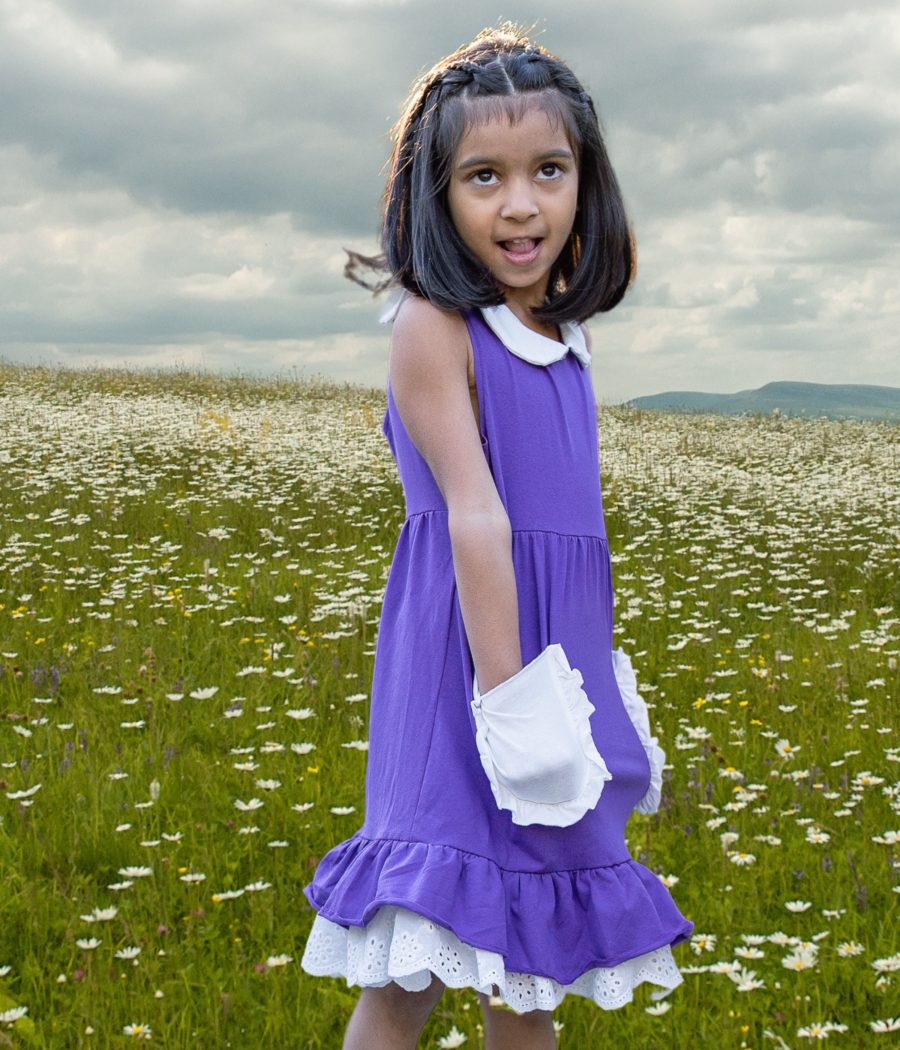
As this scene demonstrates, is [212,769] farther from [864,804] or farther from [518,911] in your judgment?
[518,911]

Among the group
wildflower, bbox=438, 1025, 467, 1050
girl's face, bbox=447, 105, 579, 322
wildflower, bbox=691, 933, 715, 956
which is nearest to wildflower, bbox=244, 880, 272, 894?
wildflower, bbox=438, 1025, 467, 1050

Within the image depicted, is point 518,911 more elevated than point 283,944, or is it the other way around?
point 518,911

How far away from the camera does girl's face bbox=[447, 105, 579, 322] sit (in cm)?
224

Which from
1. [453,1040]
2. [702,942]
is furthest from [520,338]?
[702,942]

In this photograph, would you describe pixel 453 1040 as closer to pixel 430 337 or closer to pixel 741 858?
pixel 741 858

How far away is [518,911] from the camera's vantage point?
6.70 feet

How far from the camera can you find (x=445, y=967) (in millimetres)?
1955

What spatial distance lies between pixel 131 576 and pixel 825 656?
4082mm

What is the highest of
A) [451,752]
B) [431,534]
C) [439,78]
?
[439,78]

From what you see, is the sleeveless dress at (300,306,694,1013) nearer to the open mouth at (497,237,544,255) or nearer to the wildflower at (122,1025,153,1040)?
the open mouth at (497,237,544,255)

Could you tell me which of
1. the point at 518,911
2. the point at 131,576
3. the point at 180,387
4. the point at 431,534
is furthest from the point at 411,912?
the point at 180,387

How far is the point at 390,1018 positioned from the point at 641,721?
725 mm

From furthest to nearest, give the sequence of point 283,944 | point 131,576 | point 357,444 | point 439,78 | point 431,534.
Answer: point 357,444 < point 131,576 < point 283,944 < point 439,78 < point 431,534

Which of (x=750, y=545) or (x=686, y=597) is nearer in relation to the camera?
(x=686, y=597)
